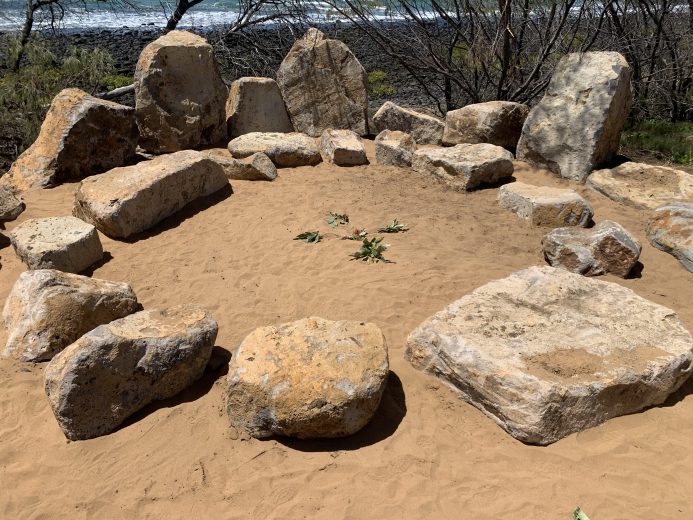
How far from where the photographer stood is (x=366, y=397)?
11.5 feet

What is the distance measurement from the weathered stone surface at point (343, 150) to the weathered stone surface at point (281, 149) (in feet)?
0.61

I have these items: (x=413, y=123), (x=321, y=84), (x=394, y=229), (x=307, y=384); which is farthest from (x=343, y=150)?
(x=307, y=384)

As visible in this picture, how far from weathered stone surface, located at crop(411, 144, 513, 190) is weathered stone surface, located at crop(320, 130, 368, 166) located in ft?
2.58

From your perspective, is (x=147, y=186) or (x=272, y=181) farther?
(x=272, y=181)

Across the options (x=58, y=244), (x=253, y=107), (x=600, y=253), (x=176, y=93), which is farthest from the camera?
(x=253, y=107)

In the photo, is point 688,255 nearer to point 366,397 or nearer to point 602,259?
point 602,259

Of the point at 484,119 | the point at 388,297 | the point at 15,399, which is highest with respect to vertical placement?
the point at 484,119

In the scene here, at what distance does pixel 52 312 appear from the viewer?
4.45m

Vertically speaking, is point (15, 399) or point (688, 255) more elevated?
point (688, 255)

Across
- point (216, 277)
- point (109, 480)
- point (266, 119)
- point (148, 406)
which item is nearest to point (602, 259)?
point (216, 277)

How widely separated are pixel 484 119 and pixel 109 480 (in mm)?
6512

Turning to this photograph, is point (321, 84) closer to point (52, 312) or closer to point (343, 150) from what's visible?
point (343, 150)

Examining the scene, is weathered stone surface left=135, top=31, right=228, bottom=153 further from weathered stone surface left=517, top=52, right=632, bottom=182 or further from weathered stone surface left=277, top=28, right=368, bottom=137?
weathered stone surface left=517, top=52, right=632, bottom=182

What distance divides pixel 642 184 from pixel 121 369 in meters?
6.10
